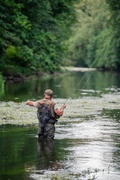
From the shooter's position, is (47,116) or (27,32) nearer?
(47,116)

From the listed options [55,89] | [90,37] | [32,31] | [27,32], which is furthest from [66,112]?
[90,37]

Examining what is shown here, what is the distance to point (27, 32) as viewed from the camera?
48.4m

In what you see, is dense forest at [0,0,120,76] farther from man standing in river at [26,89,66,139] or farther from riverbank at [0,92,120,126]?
man standing in river at [26,89,66,139]

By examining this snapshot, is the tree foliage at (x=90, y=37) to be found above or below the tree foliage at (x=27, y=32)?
below

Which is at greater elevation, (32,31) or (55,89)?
(32,31)

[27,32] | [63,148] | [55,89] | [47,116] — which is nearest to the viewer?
[63,148]

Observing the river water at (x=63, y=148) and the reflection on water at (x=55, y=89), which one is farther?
the reflection on water at (x=55, y=89)

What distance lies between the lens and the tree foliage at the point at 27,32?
44.3m

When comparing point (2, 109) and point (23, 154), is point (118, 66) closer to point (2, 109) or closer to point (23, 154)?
point (2, 109)

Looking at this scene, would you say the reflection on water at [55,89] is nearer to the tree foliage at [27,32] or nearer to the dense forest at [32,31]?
the dense forest at [32,31]

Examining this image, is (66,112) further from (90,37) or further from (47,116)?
(90,37)

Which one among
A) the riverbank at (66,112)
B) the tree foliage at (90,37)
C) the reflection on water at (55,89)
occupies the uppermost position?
the riverbank at (66,112)

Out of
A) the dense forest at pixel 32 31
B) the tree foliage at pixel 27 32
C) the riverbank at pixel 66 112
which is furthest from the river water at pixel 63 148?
the tree foliage at pixel 27 32

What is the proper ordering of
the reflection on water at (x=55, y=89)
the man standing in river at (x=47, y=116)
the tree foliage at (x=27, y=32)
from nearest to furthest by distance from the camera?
the man standing in river at (x=47, y=116) → the reflection on water at (x=55, y=89) → the tree foliage at (x=27, y=32)
